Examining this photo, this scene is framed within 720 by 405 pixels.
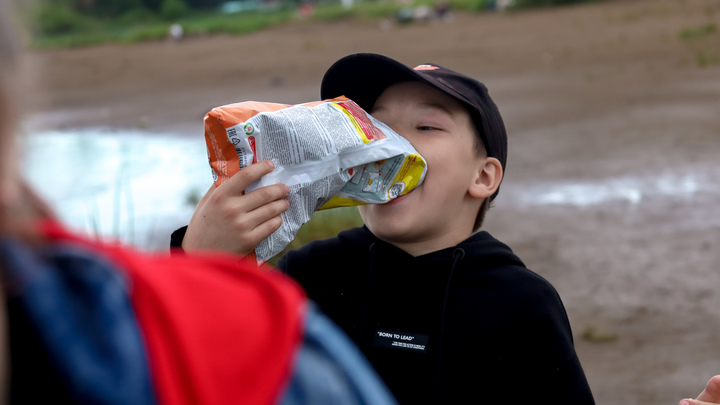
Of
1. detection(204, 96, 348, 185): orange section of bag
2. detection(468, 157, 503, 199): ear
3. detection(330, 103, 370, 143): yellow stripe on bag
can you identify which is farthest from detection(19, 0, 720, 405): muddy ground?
detection(468, 157, 503, 199): ear

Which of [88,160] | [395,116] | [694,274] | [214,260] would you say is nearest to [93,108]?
[88,160]

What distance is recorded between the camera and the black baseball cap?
6.71 ft

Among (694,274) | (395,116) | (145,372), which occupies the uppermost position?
(145,372)

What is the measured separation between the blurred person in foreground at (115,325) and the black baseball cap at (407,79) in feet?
4.27

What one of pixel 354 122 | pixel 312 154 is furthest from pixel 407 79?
pixel 312 154

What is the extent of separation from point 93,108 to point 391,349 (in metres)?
13.1

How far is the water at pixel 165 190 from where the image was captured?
600 centimetres

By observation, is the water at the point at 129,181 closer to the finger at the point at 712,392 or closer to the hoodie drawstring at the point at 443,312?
the hoodie drawstring at the point at 443,312

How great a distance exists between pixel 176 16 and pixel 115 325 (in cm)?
3505

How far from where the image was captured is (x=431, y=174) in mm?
2047

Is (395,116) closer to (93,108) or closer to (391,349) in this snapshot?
(391,349)

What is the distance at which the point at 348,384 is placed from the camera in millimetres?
815

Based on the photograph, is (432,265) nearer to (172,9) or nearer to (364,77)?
(364,77)

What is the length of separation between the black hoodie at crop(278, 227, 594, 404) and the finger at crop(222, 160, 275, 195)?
41 cm
